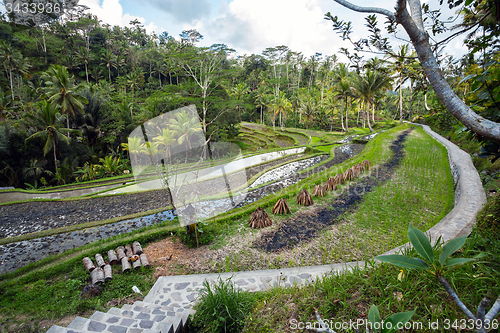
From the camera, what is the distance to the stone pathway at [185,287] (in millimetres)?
2488

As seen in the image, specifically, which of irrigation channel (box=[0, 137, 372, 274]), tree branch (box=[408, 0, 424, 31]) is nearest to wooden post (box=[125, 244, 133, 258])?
irrigation channel (box=[0, 137, 372, 274])

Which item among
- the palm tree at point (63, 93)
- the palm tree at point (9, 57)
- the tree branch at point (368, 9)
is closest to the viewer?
the tree branch at point (368, 9)

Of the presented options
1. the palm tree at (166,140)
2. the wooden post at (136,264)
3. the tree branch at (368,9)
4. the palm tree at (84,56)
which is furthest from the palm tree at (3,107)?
the tree branch at (368,9)

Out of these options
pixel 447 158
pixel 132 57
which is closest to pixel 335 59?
pixel 132 57

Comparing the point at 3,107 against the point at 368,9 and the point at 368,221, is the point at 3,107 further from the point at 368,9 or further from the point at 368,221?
the point at 368,221

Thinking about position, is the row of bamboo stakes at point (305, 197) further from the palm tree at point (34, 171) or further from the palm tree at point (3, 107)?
the palm tree at point (3, 107)

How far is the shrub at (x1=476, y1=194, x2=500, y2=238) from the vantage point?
9.05 feet

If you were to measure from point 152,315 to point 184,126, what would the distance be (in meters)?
16.0

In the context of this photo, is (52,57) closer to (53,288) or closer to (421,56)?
(53,288)

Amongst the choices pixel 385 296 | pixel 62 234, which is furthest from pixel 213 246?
pixel 62 234

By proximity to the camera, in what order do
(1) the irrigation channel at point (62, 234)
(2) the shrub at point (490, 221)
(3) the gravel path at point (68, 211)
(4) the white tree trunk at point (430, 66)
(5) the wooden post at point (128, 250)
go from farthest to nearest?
1. (3) the gravel path at point (68, 211)
2. (1) the irrigation channel at point (62, 234)
3. (5) the wooden post at point (128, 250)
4. (2) the shrub at point (490, 221)
5. (4) the white tree trunk at point (430, 66)

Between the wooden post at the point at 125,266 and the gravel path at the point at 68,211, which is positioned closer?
the wooden post at the point at 125,266

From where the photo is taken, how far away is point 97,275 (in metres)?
4.08

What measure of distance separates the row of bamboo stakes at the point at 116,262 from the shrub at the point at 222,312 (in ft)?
7.29
